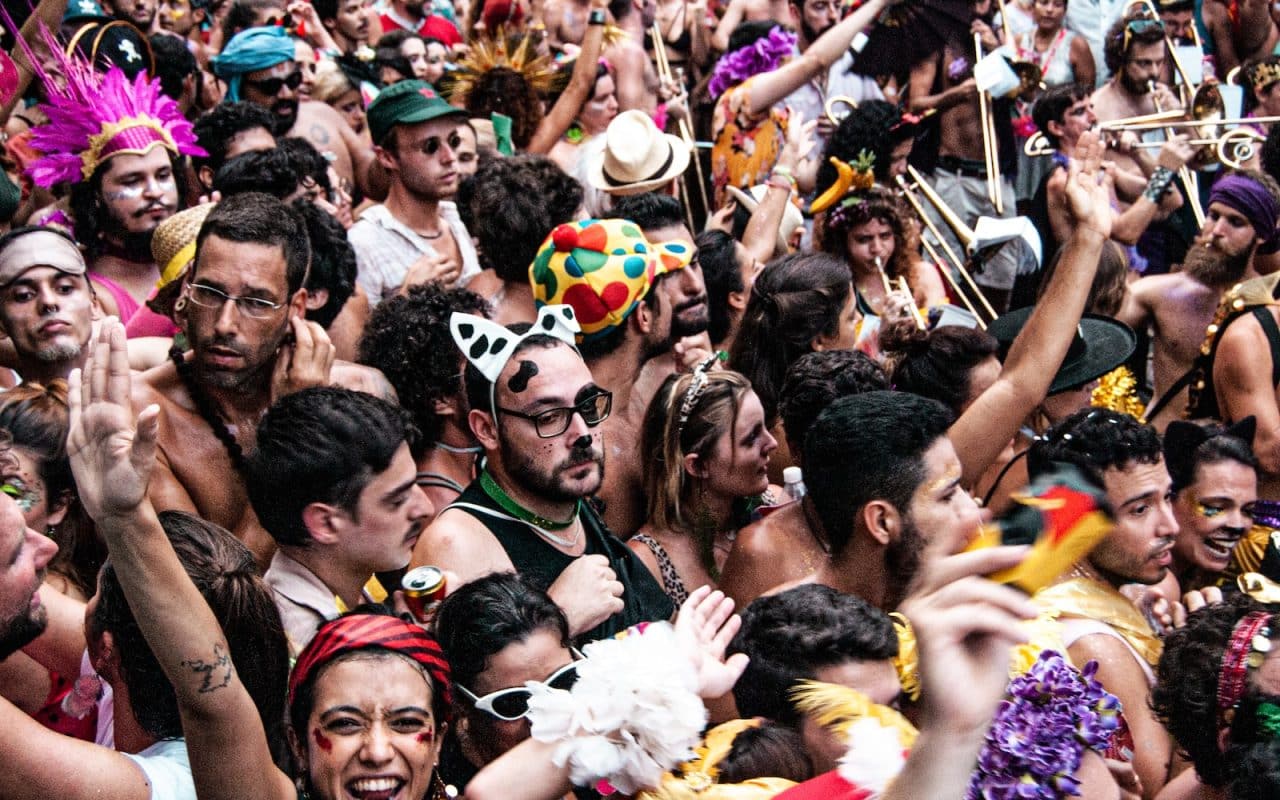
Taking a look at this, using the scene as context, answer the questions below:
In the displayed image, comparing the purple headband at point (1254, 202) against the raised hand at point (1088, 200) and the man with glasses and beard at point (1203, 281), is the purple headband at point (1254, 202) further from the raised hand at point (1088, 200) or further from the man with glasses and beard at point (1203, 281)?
the raised hand at point (1088, 200)

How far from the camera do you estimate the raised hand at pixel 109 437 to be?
7.74 ft

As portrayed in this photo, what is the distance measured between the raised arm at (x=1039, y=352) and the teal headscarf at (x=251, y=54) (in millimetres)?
3809

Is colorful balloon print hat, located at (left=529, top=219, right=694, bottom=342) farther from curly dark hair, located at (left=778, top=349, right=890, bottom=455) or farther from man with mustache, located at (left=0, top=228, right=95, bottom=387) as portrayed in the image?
man with mustache, located at (left=0, top=228, right=95, bottom=387)

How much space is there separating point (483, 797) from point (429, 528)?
4.14ft

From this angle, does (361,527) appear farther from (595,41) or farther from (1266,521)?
(595,41)

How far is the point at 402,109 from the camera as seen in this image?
6230mm

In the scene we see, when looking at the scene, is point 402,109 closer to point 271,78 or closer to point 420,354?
point 271,78

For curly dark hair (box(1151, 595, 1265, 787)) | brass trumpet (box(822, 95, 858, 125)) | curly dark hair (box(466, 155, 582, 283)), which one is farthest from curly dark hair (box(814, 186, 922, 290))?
curly dark hair (box(1151, 595, 1265, 787))

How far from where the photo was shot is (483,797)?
2557 mm

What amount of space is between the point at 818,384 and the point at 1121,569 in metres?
1.08

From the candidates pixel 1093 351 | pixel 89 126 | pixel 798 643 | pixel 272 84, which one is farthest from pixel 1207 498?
pixel 272 84

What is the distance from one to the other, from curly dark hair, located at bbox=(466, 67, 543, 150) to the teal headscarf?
4.17 ft

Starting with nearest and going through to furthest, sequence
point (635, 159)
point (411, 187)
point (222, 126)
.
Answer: point (222, 126), point (411, 187), point (635, 159)

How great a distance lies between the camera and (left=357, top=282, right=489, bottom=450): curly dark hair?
4.46 meters
